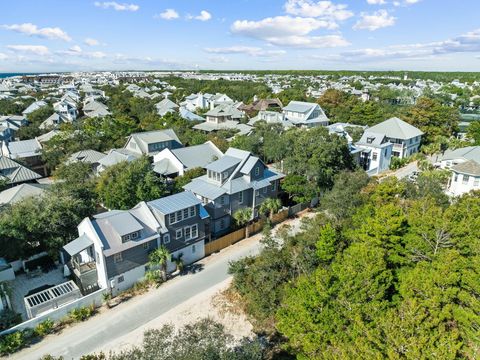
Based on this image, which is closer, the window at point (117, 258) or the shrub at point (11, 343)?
the shrub at point (11, 343)

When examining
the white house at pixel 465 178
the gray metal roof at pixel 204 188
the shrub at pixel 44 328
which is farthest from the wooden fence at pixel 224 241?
the white house at pixel 465 178

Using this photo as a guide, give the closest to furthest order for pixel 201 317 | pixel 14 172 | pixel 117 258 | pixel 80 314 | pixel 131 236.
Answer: pixel 80 314 < pixel 201 317 < pixel 117 258 < pixel 131 236 < pixel 14 172

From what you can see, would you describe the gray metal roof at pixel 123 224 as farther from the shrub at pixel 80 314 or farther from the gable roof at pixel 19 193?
the gable roof at pixel 19 193

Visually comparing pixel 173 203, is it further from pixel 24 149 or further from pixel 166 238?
pixel 24 149

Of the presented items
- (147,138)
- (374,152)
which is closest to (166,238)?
(147,138)

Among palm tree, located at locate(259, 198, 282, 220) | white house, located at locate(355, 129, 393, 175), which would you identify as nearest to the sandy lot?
palm tree, located at locate(259, 198, 282, 220)

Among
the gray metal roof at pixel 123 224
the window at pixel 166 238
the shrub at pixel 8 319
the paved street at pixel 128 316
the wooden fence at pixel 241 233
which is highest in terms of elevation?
the gray metal roof at pixel 123 224

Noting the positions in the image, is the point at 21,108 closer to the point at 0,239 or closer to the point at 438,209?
the point at 0,239
